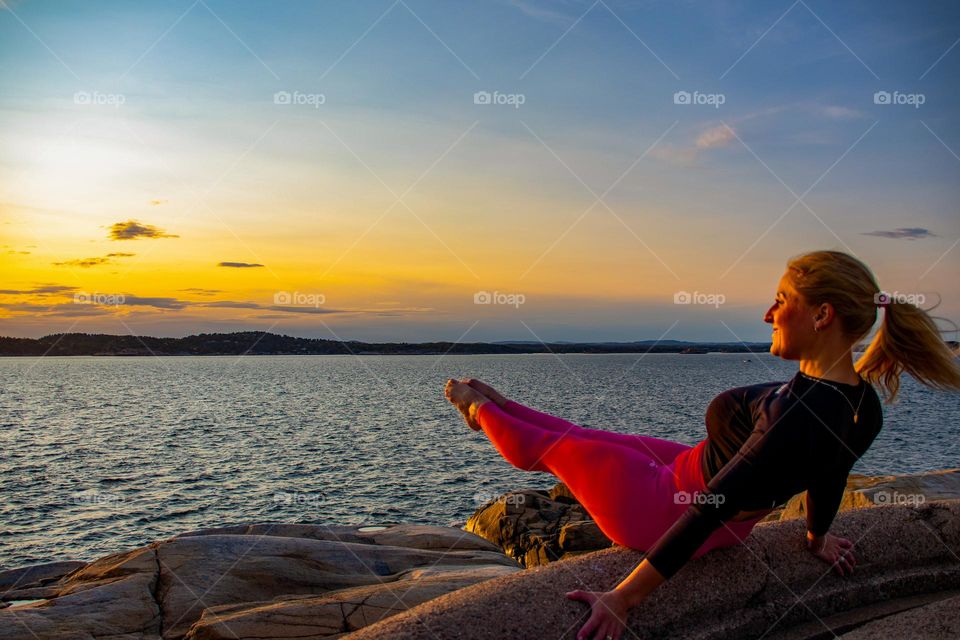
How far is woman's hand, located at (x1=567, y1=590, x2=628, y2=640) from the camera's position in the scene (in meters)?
3.21

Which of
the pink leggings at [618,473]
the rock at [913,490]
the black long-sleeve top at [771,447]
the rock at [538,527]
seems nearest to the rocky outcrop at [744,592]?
the pink leggings at [618,473]

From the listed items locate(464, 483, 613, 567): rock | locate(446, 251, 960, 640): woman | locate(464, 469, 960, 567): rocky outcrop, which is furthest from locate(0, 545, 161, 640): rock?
locate(464, 483, 613, 567): rock

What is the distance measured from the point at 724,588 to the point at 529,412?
139cm

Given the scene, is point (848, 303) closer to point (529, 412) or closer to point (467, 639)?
point (529, 412)

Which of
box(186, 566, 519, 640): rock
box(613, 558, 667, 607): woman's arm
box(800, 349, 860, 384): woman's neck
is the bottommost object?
box(186, 566, 519, 640): rock

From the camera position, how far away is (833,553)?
4.07 m

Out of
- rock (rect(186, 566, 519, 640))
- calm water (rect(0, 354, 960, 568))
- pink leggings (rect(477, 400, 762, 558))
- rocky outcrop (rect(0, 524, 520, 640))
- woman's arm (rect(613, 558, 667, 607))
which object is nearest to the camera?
woman's arm (rect(613, 558, 667, 607))

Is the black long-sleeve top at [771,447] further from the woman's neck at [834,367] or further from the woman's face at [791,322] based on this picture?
the woman's face at [791,322]

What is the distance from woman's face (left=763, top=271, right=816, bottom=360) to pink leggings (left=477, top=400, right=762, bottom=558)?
732 mm

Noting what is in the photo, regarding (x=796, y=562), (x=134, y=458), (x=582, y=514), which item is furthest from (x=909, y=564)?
(x=134, y=458)

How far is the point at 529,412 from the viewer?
A: 4.31 m

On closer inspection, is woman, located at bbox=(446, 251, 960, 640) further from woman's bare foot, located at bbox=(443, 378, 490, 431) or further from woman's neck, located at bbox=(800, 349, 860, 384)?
woman's bare foot, located at bbox=(443, 378, 490, 431)

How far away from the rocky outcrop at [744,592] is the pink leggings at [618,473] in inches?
6.2

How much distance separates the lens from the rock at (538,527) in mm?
14955
